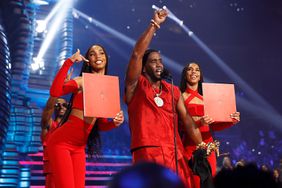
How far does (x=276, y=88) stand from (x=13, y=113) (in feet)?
20.4

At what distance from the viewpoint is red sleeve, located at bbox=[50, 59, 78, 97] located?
3.26 metres

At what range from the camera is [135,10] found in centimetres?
893

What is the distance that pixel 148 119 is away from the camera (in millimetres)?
2775

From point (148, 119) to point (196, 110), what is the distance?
3.21ft

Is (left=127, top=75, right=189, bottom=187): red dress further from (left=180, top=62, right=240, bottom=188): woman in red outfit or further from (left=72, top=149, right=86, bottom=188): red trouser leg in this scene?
(left=72, top=149, right=86, bottom=188): red trouser leg

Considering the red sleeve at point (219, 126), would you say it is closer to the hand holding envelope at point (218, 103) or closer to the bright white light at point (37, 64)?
the hand holding envelope at point (218, 103)

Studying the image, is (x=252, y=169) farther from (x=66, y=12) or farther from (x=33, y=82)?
(x=66, y=12)

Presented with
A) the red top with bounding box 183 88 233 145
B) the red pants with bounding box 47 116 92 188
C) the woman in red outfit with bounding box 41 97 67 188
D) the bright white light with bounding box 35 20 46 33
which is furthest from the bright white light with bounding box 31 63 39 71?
the red pants with bounding box 47 116 92 188

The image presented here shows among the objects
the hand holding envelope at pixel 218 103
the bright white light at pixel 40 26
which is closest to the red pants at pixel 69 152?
the hand holding envelope at pixel 218 103

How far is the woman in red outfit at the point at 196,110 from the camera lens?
3.44 metres

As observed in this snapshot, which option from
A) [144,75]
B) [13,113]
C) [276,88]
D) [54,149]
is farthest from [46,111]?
[276,88]

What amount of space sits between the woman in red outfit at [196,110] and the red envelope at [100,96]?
0.68 metres

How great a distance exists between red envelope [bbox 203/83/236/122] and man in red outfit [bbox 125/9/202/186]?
52cm

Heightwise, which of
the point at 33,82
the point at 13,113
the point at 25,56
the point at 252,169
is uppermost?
the point at 25,56
